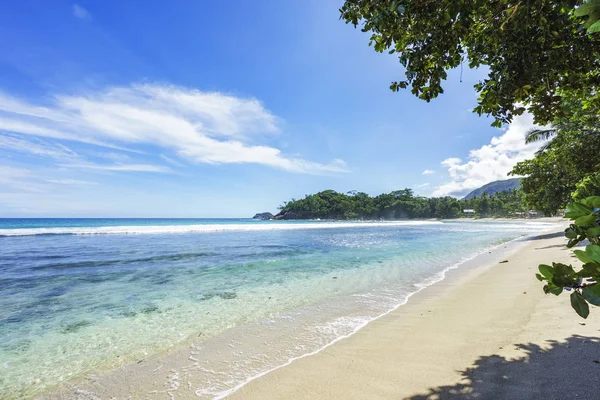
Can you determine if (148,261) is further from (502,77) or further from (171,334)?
(502,77)

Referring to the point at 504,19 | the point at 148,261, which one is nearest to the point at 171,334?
the point at 504,19

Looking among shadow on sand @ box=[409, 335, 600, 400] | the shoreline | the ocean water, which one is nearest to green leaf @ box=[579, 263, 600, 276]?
shadow on sand @ box=[409, 335, 600, 400]

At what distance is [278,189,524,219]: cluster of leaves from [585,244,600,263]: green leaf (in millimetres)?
137907

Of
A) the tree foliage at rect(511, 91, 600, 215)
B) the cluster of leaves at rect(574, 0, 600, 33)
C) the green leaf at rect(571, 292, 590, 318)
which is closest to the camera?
the cluster of leaves at rect(574, 0, 600, 33)

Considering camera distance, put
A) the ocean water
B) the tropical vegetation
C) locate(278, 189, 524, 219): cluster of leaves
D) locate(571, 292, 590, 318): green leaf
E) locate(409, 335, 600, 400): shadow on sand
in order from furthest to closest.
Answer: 1. locate(278, 189, 524, 219): cluster of leaves
2. the ocean water
3. the tropical vegetation
4. locate(409, 335, 600, 400): shadow on sand
5. locate(571, 292, 590, 318): green leaf

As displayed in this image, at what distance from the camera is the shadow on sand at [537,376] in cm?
288

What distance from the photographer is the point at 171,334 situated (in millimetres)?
5566

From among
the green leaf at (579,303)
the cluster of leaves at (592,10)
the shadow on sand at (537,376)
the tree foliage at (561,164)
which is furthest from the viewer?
the tree foliage at (561,164)

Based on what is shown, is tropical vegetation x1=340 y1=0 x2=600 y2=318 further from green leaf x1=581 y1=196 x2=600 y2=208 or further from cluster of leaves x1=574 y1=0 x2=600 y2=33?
green leaf x1=581 y1=196 x2=600 y2=208

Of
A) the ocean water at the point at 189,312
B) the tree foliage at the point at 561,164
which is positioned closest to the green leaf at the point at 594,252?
the ocean water at the point at 189,312

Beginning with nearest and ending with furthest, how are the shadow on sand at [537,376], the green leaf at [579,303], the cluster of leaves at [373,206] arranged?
the green leaf at [579,303] < the shadow on sand at [537,376] < the cluster of leaves at [373,206]

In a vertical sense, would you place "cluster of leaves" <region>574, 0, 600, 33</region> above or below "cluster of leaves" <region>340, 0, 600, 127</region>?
below

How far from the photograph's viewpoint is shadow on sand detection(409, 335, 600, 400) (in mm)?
2881

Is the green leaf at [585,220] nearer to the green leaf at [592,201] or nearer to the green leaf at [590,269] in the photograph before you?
the green leaf at [592,201]
